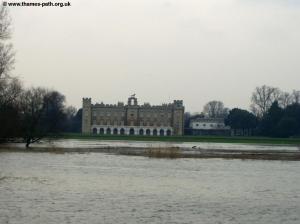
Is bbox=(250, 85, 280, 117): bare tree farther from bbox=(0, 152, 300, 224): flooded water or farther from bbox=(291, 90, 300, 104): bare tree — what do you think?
bbox=(0, 152, 300, 224): flooded water

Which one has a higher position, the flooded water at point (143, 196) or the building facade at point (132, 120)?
the building facade at point (132, 120)

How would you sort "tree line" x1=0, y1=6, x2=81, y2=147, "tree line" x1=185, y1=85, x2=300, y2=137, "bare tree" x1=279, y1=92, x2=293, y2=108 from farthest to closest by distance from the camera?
"bare tree" x1=279, y1=92, x2=293, y2=108
"tree line" x1=185, y1=85, x2=300, y2=137
"tree line" x1=0, y1=6, x2=81, y2=147

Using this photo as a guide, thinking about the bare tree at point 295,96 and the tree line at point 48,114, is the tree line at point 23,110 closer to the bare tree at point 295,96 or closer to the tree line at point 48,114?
the tree line at point 48,114

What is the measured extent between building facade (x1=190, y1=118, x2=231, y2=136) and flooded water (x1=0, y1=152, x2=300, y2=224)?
449 feet

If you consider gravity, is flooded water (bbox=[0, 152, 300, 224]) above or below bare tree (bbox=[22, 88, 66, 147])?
below

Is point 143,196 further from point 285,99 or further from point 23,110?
point 285,99

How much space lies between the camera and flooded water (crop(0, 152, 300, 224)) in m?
17.2

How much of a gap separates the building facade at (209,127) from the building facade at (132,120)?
614 cm

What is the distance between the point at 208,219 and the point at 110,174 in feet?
46.3

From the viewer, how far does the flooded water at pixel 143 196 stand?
17.2m

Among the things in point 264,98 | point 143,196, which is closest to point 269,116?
point 264,98

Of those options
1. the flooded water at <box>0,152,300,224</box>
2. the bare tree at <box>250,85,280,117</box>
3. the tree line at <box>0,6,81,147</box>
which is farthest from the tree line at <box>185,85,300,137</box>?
the flooded water at <box>0,152,300,224</box>

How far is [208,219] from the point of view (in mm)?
17172

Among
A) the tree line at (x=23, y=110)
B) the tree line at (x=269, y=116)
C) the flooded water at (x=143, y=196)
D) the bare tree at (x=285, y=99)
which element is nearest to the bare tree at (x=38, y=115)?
the tree line at (x=23, y=110)
